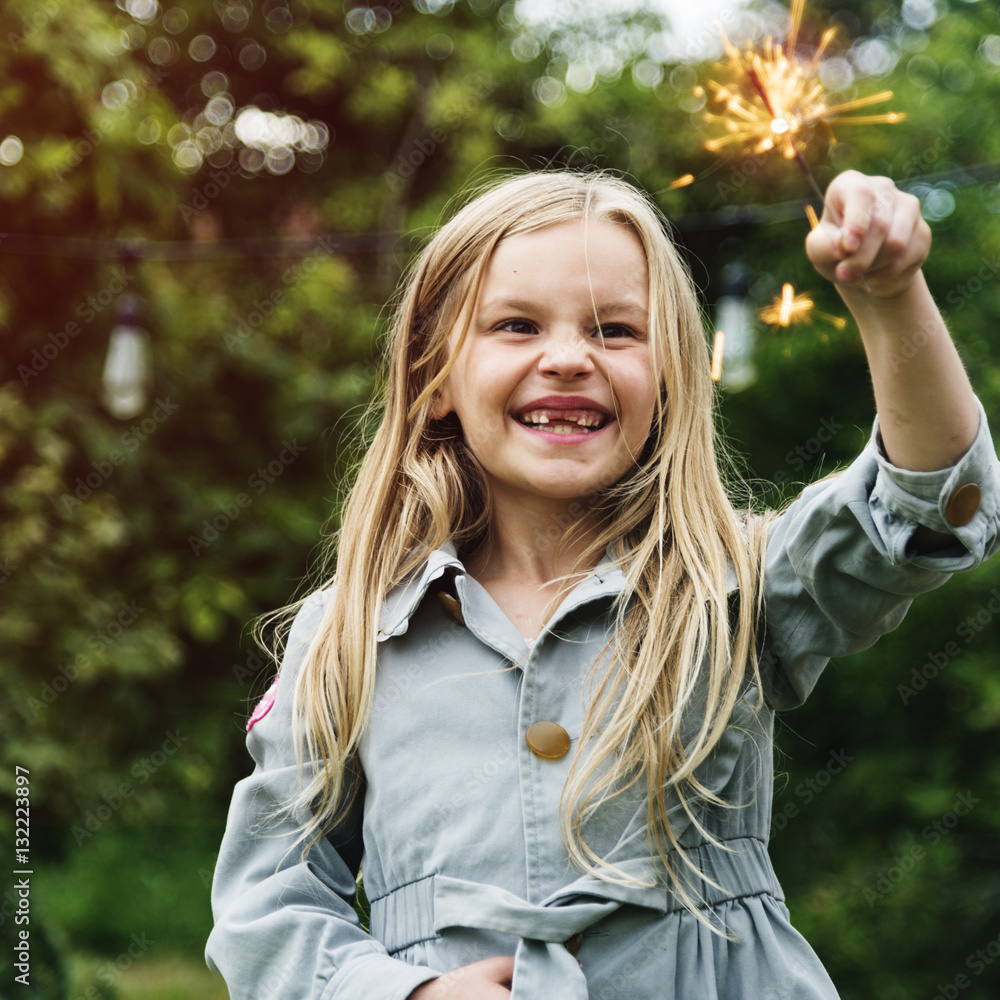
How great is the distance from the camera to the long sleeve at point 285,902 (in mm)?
1222

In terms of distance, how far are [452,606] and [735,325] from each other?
73.5 inches

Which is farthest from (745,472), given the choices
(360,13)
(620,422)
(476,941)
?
(360,13)

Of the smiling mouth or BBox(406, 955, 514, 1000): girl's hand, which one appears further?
the smiling mouth

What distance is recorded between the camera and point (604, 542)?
139cm

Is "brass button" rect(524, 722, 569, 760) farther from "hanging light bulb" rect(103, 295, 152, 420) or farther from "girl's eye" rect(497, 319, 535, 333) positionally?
"hanging light bulb" rect(103, 295, 152, 420)

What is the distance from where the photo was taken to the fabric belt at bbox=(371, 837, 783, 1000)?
1142mm

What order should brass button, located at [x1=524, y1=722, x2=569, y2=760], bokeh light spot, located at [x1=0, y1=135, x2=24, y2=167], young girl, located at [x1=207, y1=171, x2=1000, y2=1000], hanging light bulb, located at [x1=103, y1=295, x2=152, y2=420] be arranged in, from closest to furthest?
young girl, located at [x1=207, y1=171, x2=1000, y2=1000], brass button, located at [x1=524, y1=722, x2=569, y2=760], bokeh light spot, located at [x1=0, y1=135, x2=24, y2=167], hanging light bulb, located at [x1=103, y1=295, x2=152, y2=420]

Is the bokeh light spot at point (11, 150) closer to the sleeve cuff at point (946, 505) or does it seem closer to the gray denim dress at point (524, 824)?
the gray denim dress at point (524, 824)

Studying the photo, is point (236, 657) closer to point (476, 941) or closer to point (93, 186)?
point (93, 186)

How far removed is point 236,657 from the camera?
5.09 metres

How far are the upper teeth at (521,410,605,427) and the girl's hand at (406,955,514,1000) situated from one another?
0.59 metres

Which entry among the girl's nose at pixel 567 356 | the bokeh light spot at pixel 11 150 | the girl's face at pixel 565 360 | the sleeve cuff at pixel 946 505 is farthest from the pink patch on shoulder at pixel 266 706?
the bokeh light spot at pixel 11 150

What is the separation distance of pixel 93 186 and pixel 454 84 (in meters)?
1.78

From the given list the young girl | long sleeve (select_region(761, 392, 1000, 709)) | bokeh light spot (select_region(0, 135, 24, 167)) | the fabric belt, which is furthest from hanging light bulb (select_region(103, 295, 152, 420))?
long sleeve (select_region(761, 392, 1000, 709))
